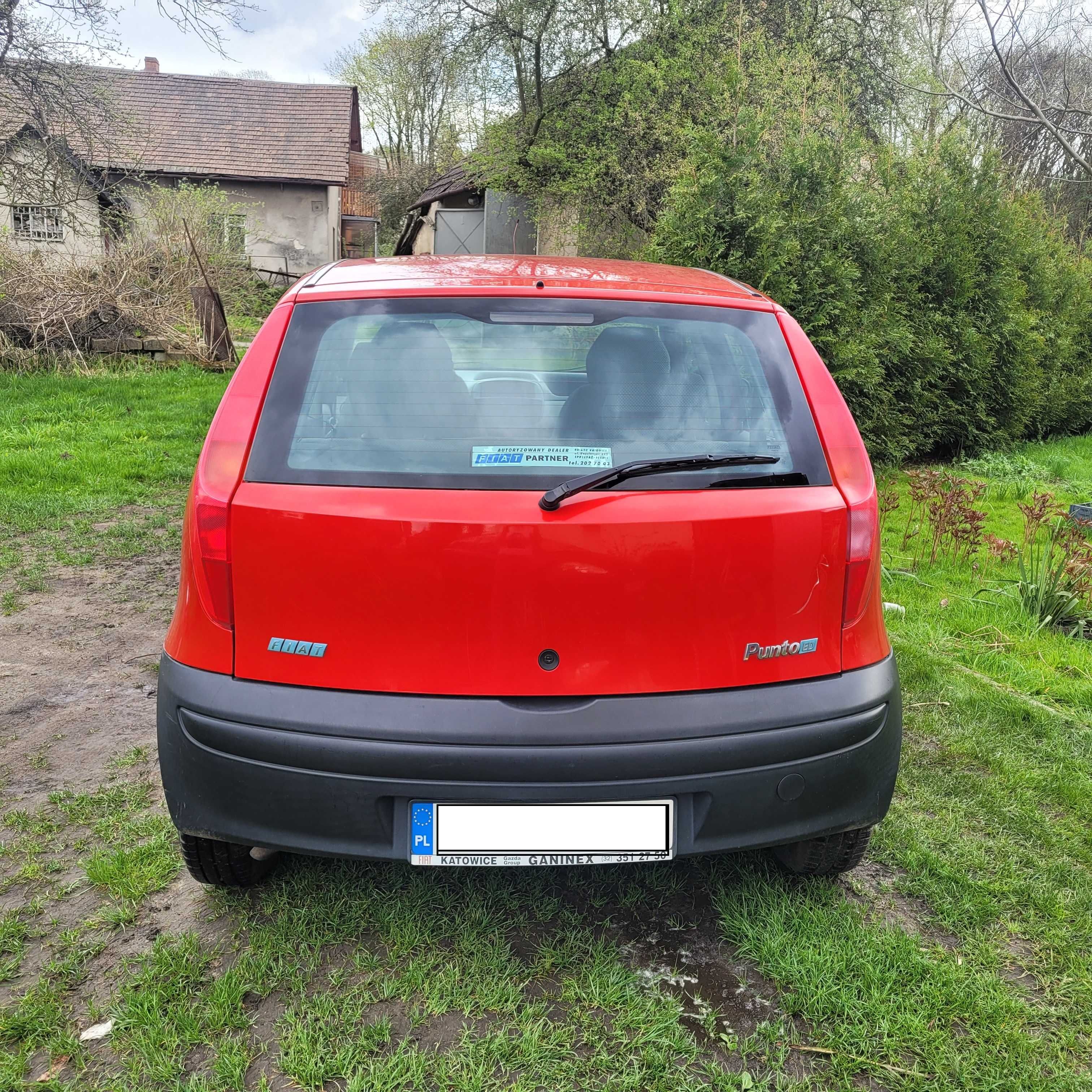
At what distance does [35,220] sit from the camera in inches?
536

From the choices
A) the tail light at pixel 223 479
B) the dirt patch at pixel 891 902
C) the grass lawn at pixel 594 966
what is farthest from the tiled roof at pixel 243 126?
the dirt patch at pixel 891 902

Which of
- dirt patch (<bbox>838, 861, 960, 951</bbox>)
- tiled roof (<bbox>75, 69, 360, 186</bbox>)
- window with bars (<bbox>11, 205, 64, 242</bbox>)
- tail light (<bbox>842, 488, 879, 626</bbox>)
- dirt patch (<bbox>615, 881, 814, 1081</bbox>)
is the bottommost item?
→ dirt patch (<bbox>838, 861, 960, 951</bbox>)

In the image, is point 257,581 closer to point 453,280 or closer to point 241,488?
point 241,488

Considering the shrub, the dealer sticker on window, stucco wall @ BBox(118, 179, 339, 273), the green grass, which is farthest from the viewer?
stucco wall @ BBox(118, 179, 339, 273)

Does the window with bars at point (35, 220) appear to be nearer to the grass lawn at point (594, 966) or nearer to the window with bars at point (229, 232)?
the window with bars at point (229, 232)

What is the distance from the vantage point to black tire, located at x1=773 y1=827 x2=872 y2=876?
7.82 feet

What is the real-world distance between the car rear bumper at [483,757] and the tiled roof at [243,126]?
29058 mm

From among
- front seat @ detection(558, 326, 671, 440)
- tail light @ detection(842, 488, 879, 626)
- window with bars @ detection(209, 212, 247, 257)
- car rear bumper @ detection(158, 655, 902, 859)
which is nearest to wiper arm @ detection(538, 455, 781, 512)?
front seat @ detection(558, 326, 671, 440)

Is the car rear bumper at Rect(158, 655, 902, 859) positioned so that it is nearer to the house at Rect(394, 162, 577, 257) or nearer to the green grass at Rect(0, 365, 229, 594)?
the green grass at Rect(0, 365, 229, 594)

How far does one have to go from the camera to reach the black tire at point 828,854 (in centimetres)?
238

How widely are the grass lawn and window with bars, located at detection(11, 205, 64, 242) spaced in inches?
436

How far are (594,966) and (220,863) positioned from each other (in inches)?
39.9

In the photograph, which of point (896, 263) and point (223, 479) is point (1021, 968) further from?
point (896, 263)

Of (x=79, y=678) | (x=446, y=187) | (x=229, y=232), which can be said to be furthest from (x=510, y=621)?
(x=446, y=187)
